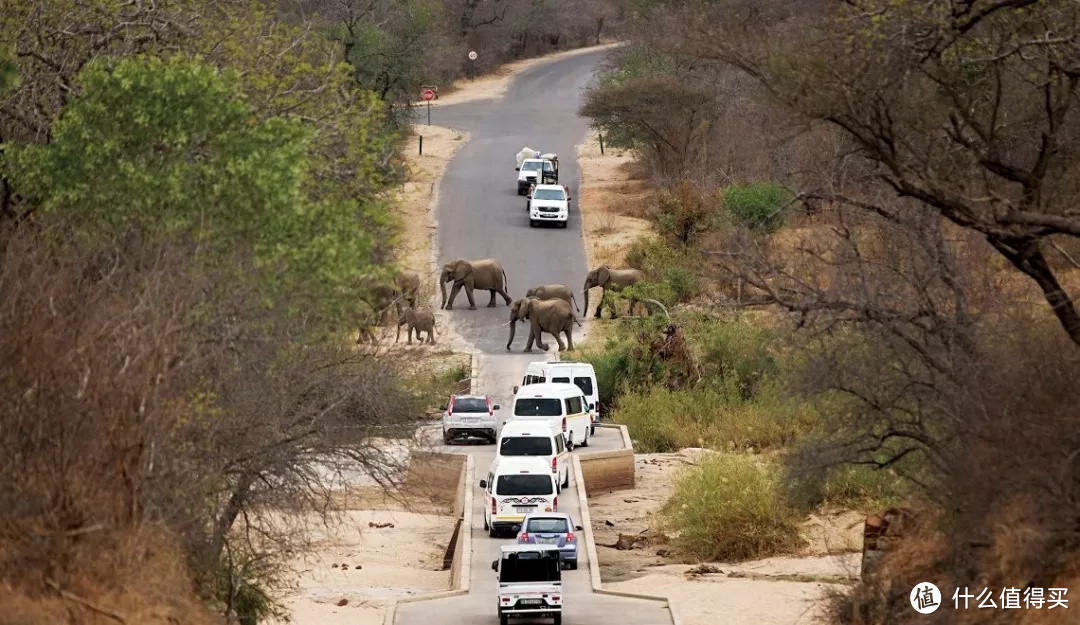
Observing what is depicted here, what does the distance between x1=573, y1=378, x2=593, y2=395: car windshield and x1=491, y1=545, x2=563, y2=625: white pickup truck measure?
51.0 feet

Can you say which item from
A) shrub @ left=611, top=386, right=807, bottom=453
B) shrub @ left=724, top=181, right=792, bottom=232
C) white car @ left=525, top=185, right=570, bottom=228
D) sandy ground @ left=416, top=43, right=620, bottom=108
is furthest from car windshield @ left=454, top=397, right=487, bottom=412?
sandy ground @ left=416, top=43, right=620, bottom=108

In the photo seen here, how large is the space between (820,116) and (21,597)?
10.2m

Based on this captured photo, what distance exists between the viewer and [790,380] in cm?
2350

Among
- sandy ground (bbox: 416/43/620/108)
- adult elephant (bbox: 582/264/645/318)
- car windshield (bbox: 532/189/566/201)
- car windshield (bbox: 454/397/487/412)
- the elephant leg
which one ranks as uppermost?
sandy ground (bbox: 416/43/620/108)

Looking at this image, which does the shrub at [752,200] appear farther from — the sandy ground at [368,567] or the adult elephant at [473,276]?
the sandy ground at [368,567]

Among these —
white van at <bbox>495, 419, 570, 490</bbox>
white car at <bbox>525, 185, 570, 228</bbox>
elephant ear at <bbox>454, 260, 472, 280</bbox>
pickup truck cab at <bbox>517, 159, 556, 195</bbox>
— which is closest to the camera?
white van at <bbox>495, 419, 570, 490</bbox>

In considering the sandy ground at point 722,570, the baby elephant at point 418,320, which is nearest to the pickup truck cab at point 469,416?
the sandy ground at point 722,570

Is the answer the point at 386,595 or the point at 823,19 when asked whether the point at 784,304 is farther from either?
the point at 386,595

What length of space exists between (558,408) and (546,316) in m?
8.61

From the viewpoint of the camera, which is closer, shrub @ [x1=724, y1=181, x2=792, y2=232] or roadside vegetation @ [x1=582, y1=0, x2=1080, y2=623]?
roadside vegetation @ [x1=582, y1=0, x2=1080, y2=623]

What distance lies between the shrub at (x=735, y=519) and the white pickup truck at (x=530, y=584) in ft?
28.6

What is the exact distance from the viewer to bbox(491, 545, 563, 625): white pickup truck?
21.8 m

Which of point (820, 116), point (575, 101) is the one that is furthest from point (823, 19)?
point (575, 101)

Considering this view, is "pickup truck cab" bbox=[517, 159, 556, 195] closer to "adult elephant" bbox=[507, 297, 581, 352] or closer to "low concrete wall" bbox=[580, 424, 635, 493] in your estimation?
"adult elephant" bbox=[507, 297, 581, 352]
